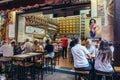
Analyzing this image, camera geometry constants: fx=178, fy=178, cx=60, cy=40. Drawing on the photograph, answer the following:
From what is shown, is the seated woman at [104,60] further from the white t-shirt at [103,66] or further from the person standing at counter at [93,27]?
the person standing at counter at [93,27]

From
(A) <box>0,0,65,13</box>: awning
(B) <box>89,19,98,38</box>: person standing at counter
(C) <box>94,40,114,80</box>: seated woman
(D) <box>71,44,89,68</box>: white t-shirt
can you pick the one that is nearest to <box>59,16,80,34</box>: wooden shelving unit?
(A) <box>0,0,65,13</box>: awning

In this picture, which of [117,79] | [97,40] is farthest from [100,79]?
[97,40]

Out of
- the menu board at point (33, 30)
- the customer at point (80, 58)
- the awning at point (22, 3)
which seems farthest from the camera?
the menu board at point (33, 30)

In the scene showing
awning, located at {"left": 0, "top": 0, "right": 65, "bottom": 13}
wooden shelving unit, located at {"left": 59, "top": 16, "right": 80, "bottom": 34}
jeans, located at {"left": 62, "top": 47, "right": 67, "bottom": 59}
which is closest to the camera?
awning, located at {"left": 0, "top": 0, "right": 65, "bottom": 13}

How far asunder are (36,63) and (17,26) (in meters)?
4.47

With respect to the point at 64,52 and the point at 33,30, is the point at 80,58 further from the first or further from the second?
the point at 33,30

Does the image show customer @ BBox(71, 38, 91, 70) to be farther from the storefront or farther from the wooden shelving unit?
the wooden shelving unit

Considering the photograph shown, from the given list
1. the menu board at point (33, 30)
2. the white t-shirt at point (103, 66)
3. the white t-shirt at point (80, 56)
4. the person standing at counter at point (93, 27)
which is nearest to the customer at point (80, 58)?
the white t-shirt at point (80, 56)

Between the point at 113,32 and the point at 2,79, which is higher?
the point at 113,32

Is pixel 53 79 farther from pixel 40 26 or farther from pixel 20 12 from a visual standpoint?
pixel 40 26

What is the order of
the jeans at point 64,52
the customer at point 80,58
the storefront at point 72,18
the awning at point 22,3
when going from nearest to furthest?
1. the customer at point 80,58
2. the storefront at point 72,18
3. the awning at point 22,3
4. the jeans at point 64,52

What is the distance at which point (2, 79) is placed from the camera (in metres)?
5.79

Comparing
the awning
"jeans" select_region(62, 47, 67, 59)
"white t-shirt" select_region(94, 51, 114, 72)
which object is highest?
the awning

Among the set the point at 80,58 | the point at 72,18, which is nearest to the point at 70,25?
the point at 72,18
